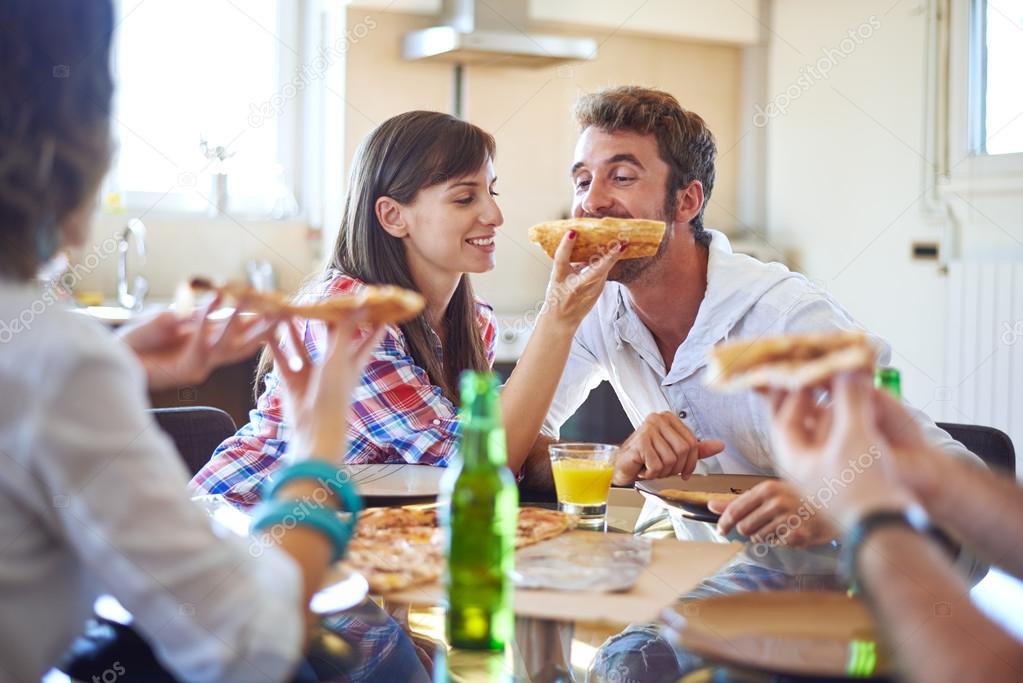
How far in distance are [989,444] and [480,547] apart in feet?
3.93

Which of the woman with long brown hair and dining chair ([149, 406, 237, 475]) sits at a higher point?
the woman with long brown hair

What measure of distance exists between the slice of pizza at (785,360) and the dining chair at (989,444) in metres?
1.04

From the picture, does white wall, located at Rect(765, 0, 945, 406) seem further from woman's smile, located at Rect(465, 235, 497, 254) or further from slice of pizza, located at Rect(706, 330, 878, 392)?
slice of pizza, located at Rect(706, 330, 878, 392)

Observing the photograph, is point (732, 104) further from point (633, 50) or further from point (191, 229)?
point (191, 229)

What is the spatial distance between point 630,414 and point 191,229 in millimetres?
2812

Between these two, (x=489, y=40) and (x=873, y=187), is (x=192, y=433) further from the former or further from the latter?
(x=873, y=187)

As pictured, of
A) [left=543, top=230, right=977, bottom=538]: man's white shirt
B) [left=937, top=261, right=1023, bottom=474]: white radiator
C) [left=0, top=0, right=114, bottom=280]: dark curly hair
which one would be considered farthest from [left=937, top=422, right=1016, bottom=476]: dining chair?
[left=937, top=261, right=1023, bottom=474]: white radiator

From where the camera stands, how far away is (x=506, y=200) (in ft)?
16.0

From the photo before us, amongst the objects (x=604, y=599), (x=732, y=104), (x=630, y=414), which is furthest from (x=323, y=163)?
(x=604, y=599)

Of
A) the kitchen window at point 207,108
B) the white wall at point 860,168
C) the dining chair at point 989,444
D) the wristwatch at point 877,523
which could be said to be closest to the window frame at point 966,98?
the white wall at point 860,168

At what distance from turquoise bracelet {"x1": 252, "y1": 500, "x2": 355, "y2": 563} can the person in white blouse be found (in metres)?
0.04

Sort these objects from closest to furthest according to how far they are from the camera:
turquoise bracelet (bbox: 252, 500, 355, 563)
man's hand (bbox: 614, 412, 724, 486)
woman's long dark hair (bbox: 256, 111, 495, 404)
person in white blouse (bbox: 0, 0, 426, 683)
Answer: person in white blouse (bbox: 0, 0, 426, 683) → turquoise bracelet (bbox: 252, 500, 355, 563) → man's hand (bbox: 614, 412, 724, 486) → woman's long dark hair (bbox: 256, 111, 495, 404)

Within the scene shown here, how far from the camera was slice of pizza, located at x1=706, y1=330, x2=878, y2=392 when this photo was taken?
86 centimetres

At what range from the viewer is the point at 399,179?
7.16ft
